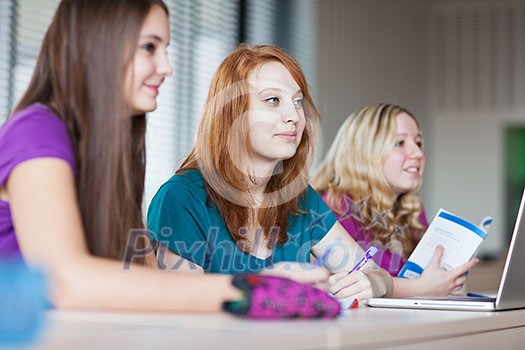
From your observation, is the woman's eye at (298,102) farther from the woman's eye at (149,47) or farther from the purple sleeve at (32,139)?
the purple sleeve at (32,139)

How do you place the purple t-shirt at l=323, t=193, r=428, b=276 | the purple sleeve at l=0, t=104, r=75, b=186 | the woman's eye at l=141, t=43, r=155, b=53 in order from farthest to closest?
the purple t-shirt at l=323, t=193, r=428, b=276
the woman's eye at l=141, t=43, r=155, b=53
the purple sleeve at l=0, t=104, r=75, b=186

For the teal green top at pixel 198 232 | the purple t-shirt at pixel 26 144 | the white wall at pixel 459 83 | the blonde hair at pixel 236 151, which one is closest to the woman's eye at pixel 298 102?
the blonde hair at pixel 236 151

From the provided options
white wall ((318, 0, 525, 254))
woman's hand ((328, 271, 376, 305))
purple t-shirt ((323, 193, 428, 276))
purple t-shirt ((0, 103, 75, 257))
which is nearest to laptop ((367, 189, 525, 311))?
woman's hand ((328, 271, 376, 305))

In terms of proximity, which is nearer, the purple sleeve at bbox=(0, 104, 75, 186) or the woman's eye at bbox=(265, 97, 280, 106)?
the purple sleeve at bbox=(0, 104, 75, 186)

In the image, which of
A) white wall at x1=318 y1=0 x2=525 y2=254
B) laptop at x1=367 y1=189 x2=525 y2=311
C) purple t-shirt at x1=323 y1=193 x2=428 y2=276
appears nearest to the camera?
laptop at x1=367 y1=189 x2=525 y2=311

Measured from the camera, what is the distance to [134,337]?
0.82 meters

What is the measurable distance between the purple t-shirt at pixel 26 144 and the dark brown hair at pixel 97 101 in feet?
0.09

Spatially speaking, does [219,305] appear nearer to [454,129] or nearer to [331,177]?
[331,177]

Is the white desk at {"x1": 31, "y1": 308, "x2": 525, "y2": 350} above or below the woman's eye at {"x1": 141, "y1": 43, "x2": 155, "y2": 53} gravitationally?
below

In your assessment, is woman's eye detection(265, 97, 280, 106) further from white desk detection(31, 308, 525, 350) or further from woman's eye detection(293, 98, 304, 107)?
white desk detection(31, 308, 525, 350)

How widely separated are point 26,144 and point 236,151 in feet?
2.49

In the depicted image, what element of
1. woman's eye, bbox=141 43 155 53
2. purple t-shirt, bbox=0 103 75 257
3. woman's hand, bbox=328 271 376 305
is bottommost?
woman's hand, bbox=328 271 376 305

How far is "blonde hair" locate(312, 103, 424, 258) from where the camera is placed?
2.39 metres

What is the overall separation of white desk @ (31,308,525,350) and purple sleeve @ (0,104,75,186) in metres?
0.22
